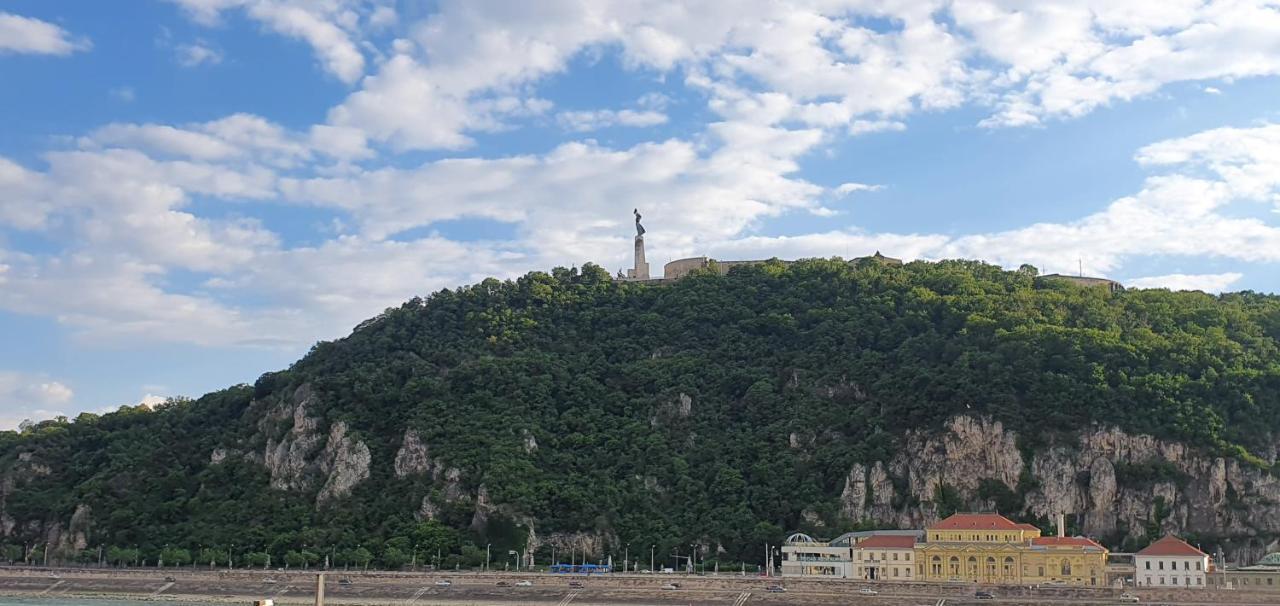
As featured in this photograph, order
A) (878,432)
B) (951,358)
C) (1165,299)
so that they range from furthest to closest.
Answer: (1165,299) < (951,358) < (878,432)

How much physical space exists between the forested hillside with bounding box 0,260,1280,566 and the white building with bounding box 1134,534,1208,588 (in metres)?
16.9

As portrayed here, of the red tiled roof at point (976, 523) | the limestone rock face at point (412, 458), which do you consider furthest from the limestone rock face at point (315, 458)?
the red tiled roof at point (976, 523)

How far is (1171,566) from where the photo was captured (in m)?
95.3

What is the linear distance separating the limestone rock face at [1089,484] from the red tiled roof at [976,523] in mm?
10685

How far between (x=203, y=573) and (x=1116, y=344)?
289ft

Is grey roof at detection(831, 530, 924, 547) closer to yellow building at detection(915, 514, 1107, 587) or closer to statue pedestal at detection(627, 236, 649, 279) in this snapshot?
yellow building at detection(915, 514, 1107, 587)

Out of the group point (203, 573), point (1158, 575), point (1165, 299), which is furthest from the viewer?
point (1165, 299)

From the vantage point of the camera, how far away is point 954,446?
12025cm

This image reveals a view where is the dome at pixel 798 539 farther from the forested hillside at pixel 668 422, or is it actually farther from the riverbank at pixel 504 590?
the riverbank at pixel 504 590

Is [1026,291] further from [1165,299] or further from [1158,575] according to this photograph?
[1158,575]

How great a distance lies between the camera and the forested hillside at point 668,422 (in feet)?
391

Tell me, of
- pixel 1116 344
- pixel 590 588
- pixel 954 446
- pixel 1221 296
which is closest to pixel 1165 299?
pixel 1221 296

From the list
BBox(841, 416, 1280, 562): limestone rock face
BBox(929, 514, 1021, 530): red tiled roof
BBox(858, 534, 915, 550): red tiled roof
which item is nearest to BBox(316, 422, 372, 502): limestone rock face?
BBox(841, 416, 1280, 562): limestone rock face

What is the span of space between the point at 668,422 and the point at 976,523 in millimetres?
41063
